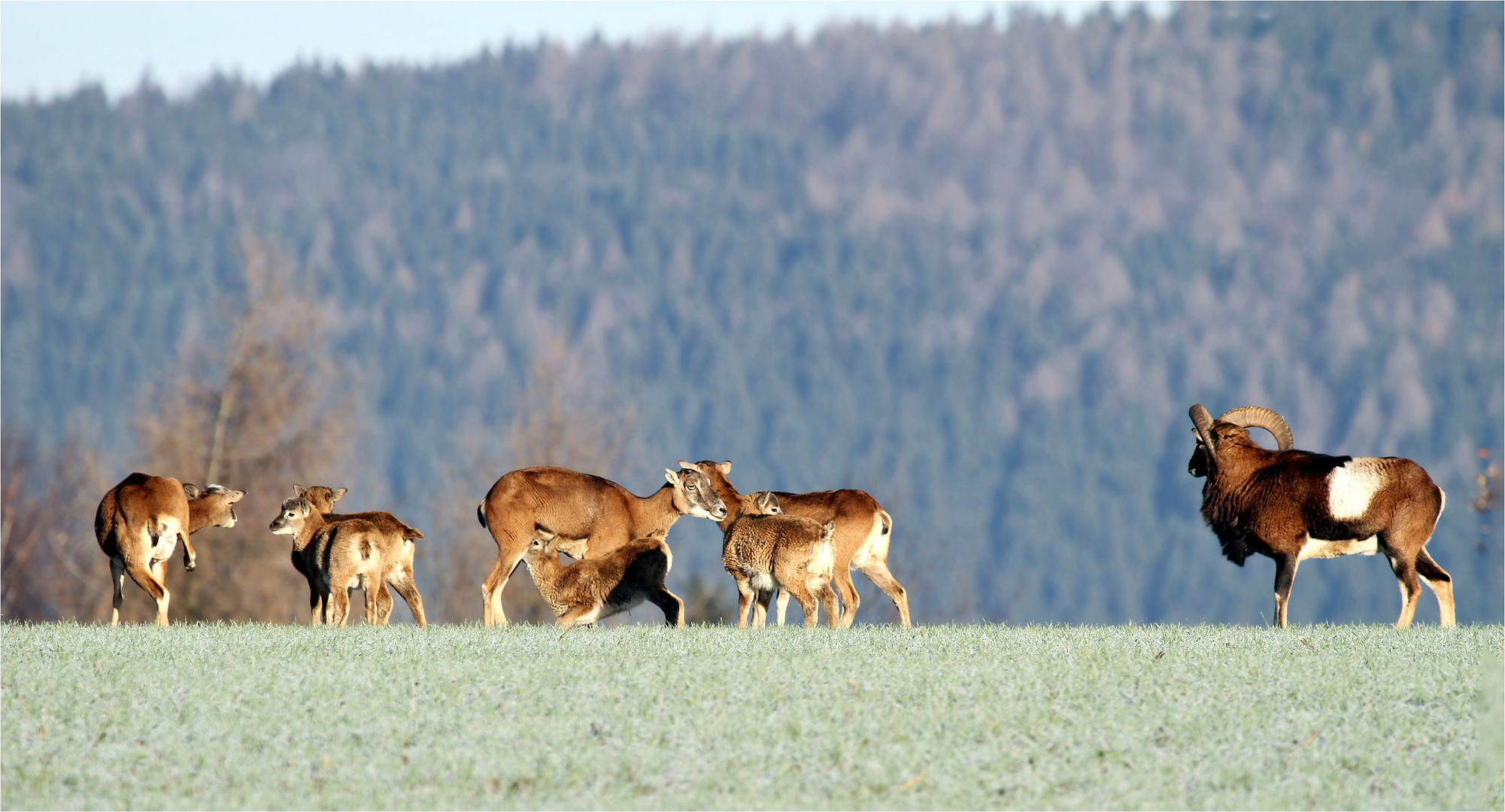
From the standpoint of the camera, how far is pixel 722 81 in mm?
164125

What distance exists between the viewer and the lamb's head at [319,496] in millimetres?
17547

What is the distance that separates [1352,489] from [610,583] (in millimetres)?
7416

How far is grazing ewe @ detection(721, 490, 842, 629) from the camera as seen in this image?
15.5 metres

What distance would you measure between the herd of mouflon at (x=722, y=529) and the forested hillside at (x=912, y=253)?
55.2m

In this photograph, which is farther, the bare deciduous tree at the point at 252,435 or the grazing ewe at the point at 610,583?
the bare deciduous tree at the point at 252,435

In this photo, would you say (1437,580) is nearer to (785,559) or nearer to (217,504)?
(785,559)

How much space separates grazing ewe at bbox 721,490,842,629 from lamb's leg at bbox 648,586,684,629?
28.1 inches

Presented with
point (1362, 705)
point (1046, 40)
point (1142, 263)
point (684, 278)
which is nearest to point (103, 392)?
point (684, 278)

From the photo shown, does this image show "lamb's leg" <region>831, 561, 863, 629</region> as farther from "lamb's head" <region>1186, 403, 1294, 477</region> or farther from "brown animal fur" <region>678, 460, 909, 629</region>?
"lamb's head" <region>1186, 403, 1294, 477</region>

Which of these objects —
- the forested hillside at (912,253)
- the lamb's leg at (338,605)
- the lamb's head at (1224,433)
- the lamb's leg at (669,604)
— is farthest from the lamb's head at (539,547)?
the forested hillside at (912,253)

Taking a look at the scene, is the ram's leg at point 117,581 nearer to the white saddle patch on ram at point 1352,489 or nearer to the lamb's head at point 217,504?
the lamb's head at point 217,504

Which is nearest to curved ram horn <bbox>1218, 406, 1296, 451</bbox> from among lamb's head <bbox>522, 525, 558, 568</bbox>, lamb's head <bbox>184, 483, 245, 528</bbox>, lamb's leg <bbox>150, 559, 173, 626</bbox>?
lamb's head <bbox>522, 525, 558, 568</bbox>

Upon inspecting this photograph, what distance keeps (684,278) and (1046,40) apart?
160 ft

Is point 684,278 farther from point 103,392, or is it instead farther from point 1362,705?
point 1362,705
